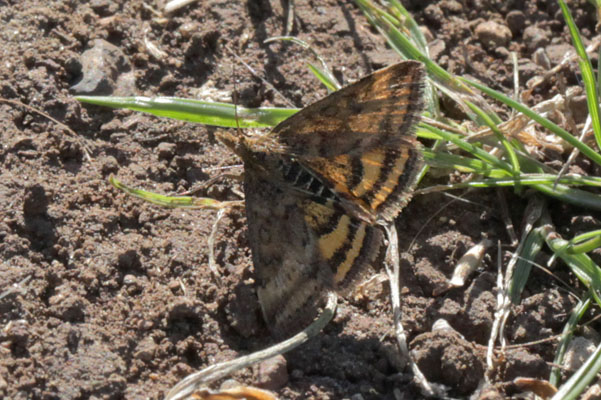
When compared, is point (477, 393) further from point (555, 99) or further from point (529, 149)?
point (555, 99)

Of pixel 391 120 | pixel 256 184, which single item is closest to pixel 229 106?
pixel 256 184

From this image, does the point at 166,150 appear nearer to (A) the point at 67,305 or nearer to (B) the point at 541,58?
(A) the point at 67,305

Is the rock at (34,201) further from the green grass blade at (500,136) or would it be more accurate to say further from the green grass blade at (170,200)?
the green grass blade at (500,136)

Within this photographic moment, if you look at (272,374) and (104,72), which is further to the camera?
(104,72)

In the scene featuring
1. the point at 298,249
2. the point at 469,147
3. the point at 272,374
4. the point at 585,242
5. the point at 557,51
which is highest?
the point at 557,51

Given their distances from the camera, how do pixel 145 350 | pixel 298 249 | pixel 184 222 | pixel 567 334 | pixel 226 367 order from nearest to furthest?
pixel 226 367 < pixel 145 350 < pixel 567 334 < pixel 298 249 < pixel 184 222

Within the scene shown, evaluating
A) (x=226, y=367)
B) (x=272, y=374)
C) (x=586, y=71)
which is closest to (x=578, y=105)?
(x=586, y=71)

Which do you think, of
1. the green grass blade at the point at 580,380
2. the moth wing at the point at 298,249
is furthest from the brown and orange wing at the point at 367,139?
the green grass blade at the point at 580,380
